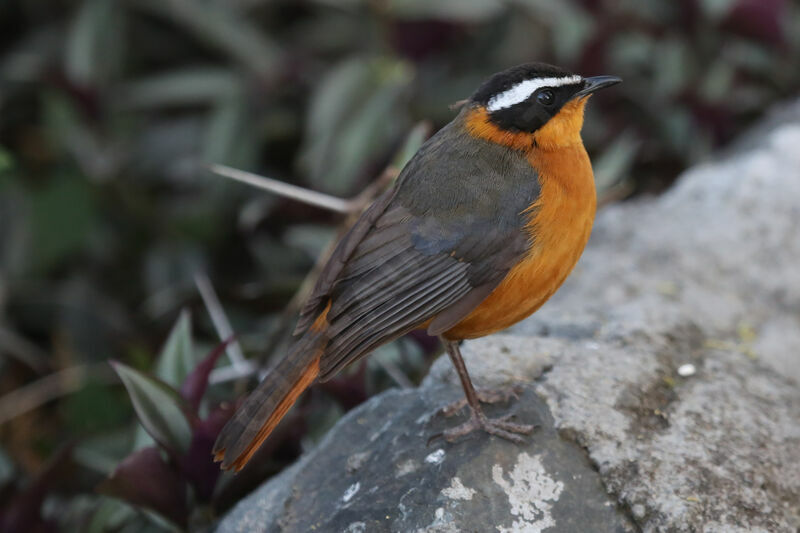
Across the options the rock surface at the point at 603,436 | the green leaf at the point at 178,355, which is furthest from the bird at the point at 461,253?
the green leaf at the point at 178,355

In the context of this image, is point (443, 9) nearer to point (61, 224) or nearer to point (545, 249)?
point (61, 224)

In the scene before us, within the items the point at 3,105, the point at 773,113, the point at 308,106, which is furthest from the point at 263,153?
the point at 773,113

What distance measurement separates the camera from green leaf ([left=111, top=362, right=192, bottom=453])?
3012 millimetres

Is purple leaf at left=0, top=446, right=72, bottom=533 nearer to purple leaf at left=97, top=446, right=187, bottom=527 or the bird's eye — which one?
purple leaf at left=97, top=446, right=187, bottom=527

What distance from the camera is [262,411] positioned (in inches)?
104

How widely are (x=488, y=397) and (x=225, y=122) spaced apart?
293 cm

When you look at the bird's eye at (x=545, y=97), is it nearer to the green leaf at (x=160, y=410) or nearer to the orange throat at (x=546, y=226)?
the orange throat at (x=546, y=226)

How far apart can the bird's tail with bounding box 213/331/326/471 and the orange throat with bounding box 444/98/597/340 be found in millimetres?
453

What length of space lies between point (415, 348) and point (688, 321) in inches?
41.6

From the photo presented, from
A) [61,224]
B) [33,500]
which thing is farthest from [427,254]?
[61,224]

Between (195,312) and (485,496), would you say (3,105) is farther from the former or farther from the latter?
(485,496)

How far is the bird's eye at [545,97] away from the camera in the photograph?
2959 mm

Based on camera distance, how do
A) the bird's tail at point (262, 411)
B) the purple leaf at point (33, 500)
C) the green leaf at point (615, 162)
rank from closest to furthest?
the bird's tail at point (262, 411)
the purple leaf at point (33, 500)
the green leaf at point (615, 162)

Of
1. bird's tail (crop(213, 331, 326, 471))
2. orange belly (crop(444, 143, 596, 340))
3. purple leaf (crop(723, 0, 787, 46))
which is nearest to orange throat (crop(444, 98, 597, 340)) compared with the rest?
orange belly (crop(444, 143, 596, 340))
